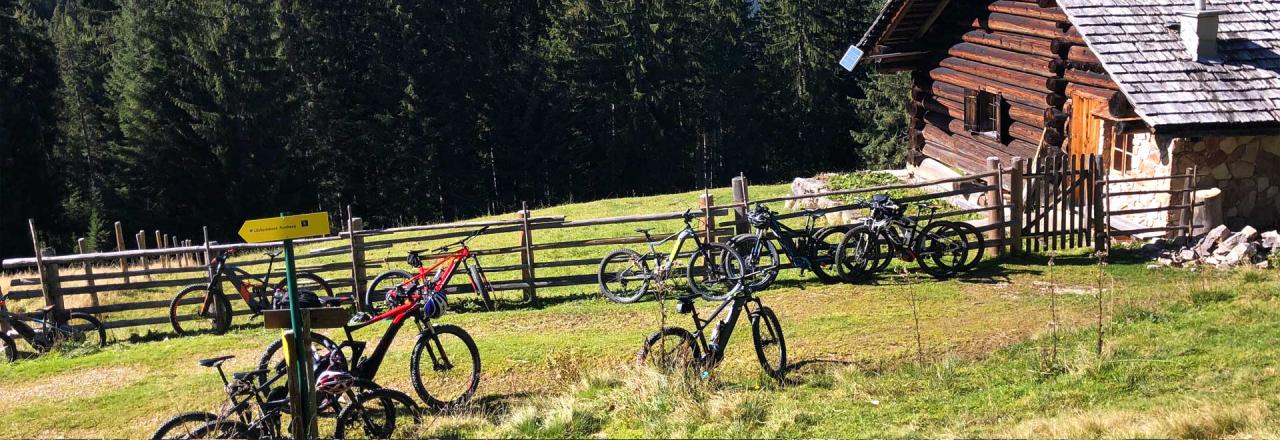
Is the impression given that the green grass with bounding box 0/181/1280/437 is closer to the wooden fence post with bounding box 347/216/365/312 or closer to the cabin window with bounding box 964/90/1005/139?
the wooden fence post with bounding box 347/216/365/312

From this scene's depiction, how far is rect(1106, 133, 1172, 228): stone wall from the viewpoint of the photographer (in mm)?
15227

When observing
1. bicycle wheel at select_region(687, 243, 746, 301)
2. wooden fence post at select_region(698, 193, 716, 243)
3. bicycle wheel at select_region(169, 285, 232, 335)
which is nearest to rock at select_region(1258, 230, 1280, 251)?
bicycle wheel at select_region(687, 243, 746, 301)

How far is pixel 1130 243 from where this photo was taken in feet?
49.8

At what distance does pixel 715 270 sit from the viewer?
13.9 metres

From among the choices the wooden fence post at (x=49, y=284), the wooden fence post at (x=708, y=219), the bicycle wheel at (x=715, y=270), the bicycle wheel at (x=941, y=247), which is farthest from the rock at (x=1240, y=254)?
the wooden fence post at (x=49, y=284)

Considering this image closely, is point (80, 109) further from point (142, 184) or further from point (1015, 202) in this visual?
point (1015, 202)

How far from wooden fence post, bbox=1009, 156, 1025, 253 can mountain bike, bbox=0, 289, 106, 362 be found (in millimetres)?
11916

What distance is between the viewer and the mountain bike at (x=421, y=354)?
9039 millimetres

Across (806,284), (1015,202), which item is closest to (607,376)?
(806,284)

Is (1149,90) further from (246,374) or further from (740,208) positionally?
(246,374)

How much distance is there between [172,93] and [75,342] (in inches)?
1271

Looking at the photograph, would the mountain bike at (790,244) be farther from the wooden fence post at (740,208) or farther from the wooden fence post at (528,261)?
the wooden fence post at (528,261)

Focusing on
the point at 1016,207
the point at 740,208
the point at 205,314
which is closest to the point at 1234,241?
the point at 1016,207

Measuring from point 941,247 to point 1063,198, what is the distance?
2018 mm
